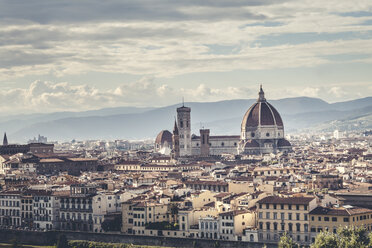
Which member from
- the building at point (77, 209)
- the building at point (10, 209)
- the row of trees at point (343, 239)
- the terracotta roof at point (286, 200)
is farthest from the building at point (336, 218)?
the building at point (10, 209)

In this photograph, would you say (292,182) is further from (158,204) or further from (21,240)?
(21,240)

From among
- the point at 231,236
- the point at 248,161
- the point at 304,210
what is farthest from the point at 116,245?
the point at 248,161

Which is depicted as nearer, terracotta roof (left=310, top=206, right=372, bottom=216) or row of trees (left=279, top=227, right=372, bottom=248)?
row of trees (left=279, top=227, right=372, bottom=248)

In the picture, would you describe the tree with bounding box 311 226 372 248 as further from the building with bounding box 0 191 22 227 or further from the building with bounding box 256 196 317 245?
the building with bounding box 0 191 22 227

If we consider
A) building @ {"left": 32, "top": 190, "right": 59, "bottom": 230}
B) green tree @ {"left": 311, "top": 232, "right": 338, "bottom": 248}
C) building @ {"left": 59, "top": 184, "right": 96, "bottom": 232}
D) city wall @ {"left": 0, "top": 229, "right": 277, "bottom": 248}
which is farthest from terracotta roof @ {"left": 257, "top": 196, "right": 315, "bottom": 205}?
building @ {"left": 32, "top": 190, "right": 59, "bottom": 230}

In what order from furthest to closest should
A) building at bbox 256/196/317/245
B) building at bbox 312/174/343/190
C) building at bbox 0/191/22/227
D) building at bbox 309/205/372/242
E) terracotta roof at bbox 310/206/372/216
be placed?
building at bbox 312/174/343/190 → building at bbox 0/191/22/227 → building at bbox 256/196/317/245 → terracotta roof at bbox 310/206/372/216 → building at bbox 309/205/372/242

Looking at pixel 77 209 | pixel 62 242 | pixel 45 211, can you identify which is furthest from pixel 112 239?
pixel 45 211

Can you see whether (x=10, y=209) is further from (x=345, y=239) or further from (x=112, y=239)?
(x=345, y=239)
